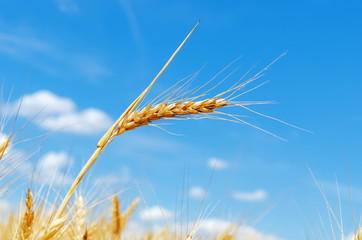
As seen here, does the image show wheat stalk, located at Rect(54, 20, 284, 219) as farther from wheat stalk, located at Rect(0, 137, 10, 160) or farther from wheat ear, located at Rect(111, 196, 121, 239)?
wheat ear, located at Rect(111, 196, 121, 239)

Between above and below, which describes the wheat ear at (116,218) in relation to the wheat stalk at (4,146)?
below

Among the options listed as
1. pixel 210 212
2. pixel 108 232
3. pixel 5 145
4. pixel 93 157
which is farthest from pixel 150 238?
pixel 93 157

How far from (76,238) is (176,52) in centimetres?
168

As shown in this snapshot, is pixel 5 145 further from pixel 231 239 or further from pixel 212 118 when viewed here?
pixel 231 239

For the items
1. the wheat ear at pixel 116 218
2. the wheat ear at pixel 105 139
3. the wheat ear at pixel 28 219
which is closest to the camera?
the wheat ear at pixel 105 139

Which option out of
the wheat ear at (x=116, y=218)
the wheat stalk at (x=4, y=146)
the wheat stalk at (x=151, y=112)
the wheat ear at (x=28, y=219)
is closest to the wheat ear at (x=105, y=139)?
the wheat stalk at (x=151, y=112)

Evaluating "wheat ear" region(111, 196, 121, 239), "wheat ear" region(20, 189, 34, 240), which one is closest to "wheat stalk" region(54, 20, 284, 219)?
"wheat ear" region(20, 189, 34, 240)

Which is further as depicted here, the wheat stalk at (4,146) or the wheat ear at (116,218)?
the wheat ear at (116,218)

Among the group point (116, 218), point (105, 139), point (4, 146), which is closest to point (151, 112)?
point (105, 139)

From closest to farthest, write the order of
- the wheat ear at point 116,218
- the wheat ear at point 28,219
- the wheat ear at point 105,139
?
the wheat ear at point 105,139
the wheat ear at point 28,219
the wheat ear at point 116,218

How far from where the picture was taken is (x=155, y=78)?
6.43 ft

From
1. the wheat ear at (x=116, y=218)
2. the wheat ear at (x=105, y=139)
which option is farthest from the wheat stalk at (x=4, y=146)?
the wheat ear at (x=116, y=218)

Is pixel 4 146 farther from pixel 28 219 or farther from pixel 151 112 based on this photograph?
pixel 151 112

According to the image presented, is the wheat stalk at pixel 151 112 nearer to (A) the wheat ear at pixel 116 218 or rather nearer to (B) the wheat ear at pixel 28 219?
(B) the wheat ear at pixel 28 219
